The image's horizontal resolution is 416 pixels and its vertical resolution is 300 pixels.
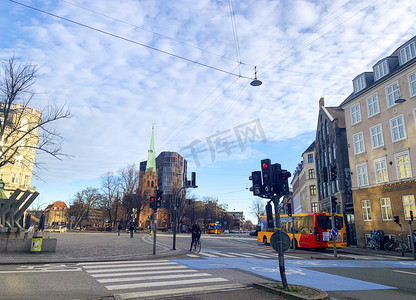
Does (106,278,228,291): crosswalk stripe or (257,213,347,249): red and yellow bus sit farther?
(257,213,347,249): red and yellow bus

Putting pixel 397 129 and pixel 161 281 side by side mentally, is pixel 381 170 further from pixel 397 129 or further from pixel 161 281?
pixel 161 281

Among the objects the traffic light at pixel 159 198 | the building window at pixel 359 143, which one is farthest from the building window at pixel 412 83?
the traffic light at pixel 159 198

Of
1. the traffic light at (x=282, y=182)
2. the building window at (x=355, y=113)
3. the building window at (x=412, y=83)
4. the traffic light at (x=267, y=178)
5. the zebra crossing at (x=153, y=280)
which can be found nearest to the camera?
the zebra crossing at (x=153, y=280)

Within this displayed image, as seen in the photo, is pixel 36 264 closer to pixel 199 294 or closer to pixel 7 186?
pixel 199 294

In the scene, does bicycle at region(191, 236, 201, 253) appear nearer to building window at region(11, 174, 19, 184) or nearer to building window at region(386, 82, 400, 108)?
building window at region(386, 82, 400, 108)

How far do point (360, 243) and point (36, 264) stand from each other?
95.7 feet

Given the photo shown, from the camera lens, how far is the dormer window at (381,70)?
96.2ft

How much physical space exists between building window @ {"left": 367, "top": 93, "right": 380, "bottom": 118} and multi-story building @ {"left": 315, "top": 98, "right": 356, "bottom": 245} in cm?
642

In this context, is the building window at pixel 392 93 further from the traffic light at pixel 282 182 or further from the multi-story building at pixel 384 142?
the traffic light at pixel 282 182

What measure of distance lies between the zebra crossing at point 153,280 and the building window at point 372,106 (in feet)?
85.1

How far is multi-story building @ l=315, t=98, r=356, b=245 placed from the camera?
118 ft

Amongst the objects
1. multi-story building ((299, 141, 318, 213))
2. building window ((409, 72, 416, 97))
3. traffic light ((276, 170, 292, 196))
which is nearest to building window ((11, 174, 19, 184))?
multi-story building ((299, 141, 318, 213))

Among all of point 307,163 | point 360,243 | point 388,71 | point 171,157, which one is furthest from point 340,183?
point 171,157

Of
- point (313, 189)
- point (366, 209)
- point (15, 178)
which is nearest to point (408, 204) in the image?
point (366, 209)
